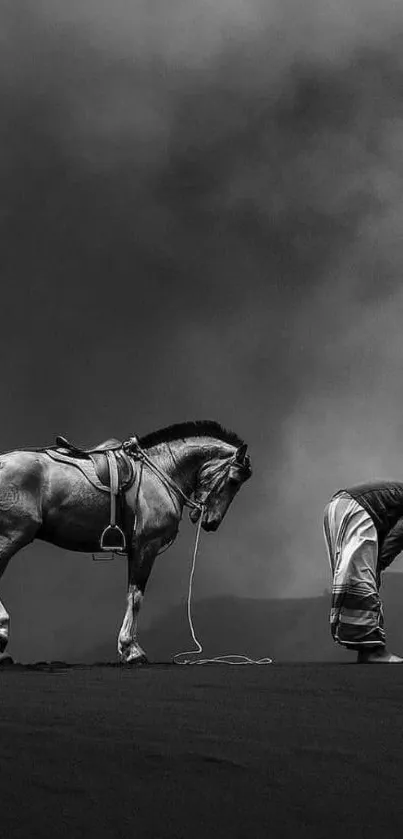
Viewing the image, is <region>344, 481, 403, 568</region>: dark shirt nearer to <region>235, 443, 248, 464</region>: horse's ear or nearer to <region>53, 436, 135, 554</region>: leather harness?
<region>235, 443, 248, 464</region>: horse's ear

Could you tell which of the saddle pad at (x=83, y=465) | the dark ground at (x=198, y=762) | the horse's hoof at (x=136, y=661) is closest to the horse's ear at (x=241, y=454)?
the saddle pad at (x=83, y=465)

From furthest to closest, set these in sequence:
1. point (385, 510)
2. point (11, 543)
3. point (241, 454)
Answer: point (241, 454), point (385, 510), point (11, 543)

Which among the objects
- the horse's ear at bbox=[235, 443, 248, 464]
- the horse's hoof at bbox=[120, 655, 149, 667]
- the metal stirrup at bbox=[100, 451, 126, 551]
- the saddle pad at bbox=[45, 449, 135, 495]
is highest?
the horse's ear at bbox=[235, 443, 248, 464]

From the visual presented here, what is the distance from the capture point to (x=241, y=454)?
8477mm

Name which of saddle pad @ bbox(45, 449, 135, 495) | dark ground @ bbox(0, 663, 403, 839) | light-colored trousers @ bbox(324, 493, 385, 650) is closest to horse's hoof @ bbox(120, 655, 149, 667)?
saddle pad @ bbox(45, 449, 135, 495)

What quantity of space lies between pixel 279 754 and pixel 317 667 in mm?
3113

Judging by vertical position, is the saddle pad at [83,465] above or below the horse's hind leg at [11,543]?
above

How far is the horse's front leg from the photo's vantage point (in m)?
7.84

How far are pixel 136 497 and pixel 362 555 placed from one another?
5.79 feet

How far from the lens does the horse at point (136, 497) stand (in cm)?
762

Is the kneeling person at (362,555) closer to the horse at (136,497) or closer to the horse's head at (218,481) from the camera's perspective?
the horse's head at (218,481)

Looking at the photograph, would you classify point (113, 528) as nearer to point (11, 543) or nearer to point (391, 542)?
point (11, 543)

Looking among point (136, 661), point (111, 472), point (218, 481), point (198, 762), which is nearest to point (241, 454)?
point (218, 481)

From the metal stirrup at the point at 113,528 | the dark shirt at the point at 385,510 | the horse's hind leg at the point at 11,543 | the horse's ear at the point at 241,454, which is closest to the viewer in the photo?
the horse's hind leg at the point at 11,543
